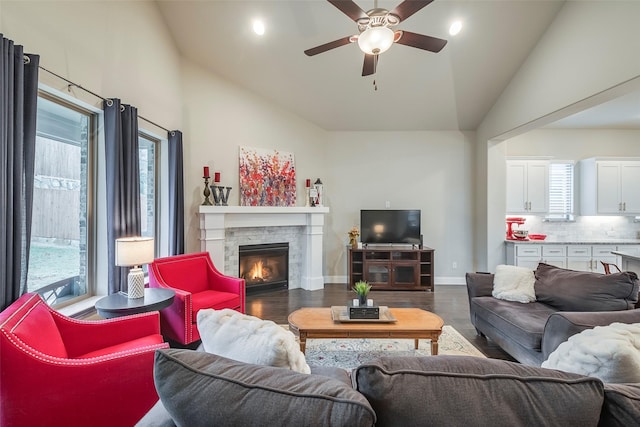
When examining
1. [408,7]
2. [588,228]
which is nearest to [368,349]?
[408,7]

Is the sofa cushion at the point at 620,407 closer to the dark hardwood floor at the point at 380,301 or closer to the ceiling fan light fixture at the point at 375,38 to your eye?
the ceiling fan light fixture at the point at 375,38

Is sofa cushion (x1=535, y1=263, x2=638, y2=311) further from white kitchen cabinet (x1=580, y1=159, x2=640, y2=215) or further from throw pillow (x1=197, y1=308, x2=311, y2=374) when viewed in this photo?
white kitchen cabinet (x1=580, y1=159, x2=640, y2=215)

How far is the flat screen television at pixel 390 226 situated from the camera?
5.51 meters

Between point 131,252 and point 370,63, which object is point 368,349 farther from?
point 370,63

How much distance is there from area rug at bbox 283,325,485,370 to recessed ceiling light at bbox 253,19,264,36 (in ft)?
12.2

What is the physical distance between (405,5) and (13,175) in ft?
8.92

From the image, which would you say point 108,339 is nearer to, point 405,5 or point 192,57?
point 405,5

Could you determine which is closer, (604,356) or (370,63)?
(604,356)

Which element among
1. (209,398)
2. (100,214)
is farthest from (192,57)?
(209,398)

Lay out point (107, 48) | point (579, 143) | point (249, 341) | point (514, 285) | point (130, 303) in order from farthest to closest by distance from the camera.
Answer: point (579, 143) < point (514, 285) < point (107, 48) < point (130, 303) < point (249, 341)

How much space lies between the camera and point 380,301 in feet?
15.2

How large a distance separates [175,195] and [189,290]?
1.24 m

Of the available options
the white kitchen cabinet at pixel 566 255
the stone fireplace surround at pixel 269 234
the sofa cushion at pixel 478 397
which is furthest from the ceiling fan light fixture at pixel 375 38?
the white kitchen cabinet at pixel 566 255

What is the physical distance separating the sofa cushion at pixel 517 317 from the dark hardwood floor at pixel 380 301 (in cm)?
46
